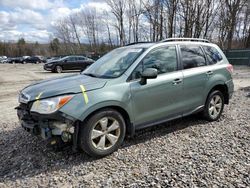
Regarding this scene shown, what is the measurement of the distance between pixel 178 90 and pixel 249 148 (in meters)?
1.50

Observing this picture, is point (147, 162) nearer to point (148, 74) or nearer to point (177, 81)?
point (148, 74)

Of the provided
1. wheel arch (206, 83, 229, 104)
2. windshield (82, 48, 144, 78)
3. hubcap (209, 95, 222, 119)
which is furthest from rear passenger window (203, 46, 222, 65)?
windshield (82, 48, 144, 78)

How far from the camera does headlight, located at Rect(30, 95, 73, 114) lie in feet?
10.5

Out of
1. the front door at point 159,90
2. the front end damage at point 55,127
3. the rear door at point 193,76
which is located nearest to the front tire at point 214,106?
the rear door at point 193,76

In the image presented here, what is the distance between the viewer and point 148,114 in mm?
3967

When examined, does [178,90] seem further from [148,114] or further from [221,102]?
[221,102]

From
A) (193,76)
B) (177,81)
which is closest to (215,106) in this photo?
(193,76)

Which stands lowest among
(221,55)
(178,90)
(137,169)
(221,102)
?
(137,169)

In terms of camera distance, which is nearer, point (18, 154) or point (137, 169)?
point (137, 169)

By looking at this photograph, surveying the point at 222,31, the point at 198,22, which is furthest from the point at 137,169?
the point at 222,31

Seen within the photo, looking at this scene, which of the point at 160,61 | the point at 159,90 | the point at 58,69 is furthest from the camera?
the point at 58,69

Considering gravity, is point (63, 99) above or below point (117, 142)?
above

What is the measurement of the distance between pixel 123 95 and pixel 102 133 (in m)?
0.66

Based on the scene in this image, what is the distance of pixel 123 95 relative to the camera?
3.61 meters
